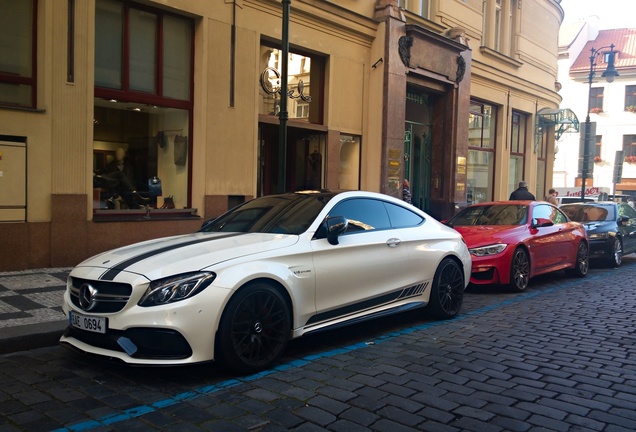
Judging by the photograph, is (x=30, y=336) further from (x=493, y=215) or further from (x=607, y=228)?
(x=607, y=228)

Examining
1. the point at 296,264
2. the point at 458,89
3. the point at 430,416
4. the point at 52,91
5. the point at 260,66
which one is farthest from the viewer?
the point at 458,89

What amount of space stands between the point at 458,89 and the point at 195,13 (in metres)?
9.77

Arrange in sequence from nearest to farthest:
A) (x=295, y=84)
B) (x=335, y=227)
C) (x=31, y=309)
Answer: (x=335, y=227), (x=31, y=309), (x=295, y=84)

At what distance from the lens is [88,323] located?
15.2ft

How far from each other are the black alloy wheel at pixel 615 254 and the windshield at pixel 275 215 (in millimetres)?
9541

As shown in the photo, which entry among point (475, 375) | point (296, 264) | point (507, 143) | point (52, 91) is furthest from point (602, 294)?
point (507, 143)

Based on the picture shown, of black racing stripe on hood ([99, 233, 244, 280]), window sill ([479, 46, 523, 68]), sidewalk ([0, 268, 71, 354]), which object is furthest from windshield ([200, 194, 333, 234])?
window sill ([479, 46, 523, 68])

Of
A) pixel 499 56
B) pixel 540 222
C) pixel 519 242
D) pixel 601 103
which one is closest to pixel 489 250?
pixel 519 242

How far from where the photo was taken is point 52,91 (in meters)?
8.78

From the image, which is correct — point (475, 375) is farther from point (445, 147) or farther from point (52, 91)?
point (445, 147)

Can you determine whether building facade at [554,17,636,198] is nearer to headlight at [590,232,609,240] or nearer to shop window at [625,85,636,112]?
shop window at [625,85,636,112]

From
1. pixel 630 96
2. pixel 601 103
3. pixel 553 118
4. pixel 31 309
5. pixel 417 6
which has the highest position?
pixel 630 96

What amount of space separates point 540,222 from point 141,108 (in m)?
7.25

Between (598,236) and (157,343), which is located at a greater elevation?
(598,236)
